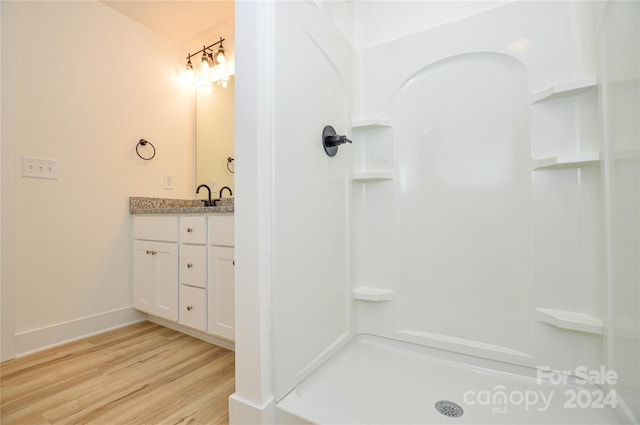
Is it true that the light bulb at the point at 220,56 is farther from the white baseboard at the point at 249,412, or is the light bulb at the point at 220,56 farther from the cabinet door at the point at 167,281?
the white baseboard at the point at 249,412

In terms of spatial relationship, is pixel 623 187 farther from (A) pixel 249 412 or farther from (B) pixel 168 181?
(B) pixel 168 181

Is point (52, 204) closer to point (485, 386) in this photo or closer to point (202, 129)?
point (202, 129)

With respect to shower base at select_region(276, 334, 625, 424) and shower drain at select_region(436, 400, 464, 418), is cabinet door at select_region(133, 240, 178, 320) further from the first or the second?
shower drain at select_region(436, 400, 464, 418)

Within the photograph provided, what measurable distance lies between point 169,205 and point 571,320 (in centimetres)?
268

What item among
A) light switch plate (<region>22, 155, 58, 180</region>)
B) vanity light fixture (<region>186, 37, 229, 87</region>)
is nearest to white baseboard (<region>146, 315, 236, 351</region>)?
light switch plate (<region>22, 155, 58, 180</region>)

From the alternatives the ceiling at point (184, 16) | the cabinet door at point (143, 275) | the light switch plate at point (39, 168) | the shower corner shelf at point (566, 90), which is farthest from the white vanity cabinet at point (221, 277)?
the ceiling at point (184, 16)

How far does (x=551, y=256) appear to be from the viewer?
3.87ft

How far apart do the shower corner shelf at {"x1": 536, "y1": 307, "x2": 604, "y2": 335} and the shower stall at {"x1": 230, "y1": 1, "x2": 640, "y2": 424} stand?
1cm

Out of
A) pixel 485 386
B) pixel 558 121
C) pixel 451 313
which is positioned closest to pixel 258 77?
pixel 558 121

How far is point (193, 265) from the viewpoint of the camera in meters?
1.71

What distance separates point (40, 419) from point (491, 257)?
79.3 inches

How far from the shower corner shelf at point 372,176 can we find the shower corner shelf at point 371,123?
0.26 metres

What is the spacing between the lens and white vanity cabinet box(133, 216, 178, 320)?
5.98 feet

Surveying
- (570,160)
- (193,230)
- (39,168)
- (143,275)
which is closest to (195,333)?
(143,275)
